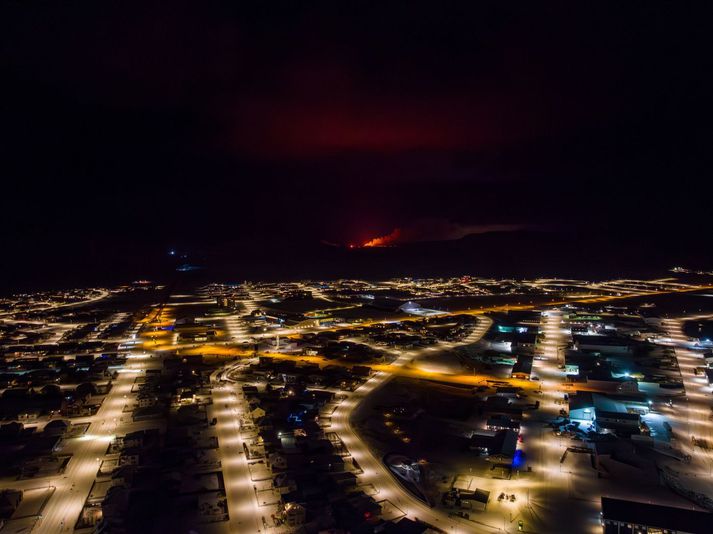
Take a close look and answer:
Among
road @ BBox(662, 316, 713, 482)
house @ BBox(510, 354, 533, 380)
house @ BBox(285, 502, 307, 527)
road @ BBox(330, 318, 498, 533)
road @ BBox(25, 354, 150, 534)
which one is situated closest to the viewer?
house @ BBox(285, 502, 307, 527)

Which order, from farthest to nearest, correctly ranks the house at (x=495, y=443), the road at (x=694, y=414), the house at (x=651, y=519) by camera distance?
the road at (x=694, y=414), the house at (x=495, y=443), the house at (x=651, y=519)

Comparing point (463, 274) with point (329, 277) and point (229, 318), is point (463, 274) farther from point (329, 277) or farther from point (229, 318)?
point (229, 318)

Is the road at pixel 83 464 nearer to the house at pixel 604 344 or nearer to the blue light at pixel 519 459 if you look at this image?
the blue light at pixel 519 459

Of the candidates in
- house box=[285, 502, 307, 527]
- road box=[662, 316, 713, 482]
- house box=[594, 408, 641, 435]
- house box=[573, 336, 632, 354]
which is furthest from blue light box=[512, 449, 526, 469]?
house box=[573, 336, 632, 354]

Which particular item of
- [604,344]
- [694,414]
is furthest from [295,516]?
[604,344]

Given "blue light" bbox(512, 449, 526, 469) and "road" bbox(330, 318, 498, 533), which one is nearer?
"road" bbox(330, 318, 498, 533)

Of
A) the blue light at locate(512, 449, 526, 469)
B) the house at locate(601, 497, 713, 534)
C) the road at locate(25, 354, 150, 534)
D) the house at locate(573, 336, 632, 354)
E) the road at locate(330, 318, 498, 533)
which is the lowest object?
the road at locate(25, 354, 150, 534)

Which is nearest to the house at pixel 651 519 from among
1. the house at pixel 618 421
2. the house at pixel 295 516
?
the house at pixel 618 421

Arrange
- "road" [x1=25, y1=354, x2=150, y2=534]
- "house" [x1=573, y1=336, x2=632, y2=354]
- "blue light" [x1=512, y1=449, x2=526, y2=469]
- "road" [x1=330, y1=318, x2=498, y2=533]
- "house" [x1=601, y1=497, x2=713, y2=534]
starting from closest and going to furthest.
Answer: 1. "house" [x1=601, y1=497, x2=713, y2=534]
2. "road" [x1=330, y1=318, x2=498, y2=533]
3. "road" [x1=25, y1=354, x2=150, y2=534]
4. "blue light" [x1=512, y1=449, x2=526, y2=469]
5. "house" [x1=573, y1=336, x2=632, y2=354]

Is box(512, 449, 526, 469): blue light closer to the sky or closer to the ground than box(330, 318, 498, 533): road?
closer to the sky

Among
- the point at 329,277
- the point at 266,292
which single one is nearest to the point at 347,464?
the point at 266,292

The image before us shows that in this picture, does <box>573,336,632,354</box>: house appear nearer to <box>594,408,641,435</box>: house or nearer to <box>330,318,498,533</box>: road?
<box>594,408,641,435</box>: house
